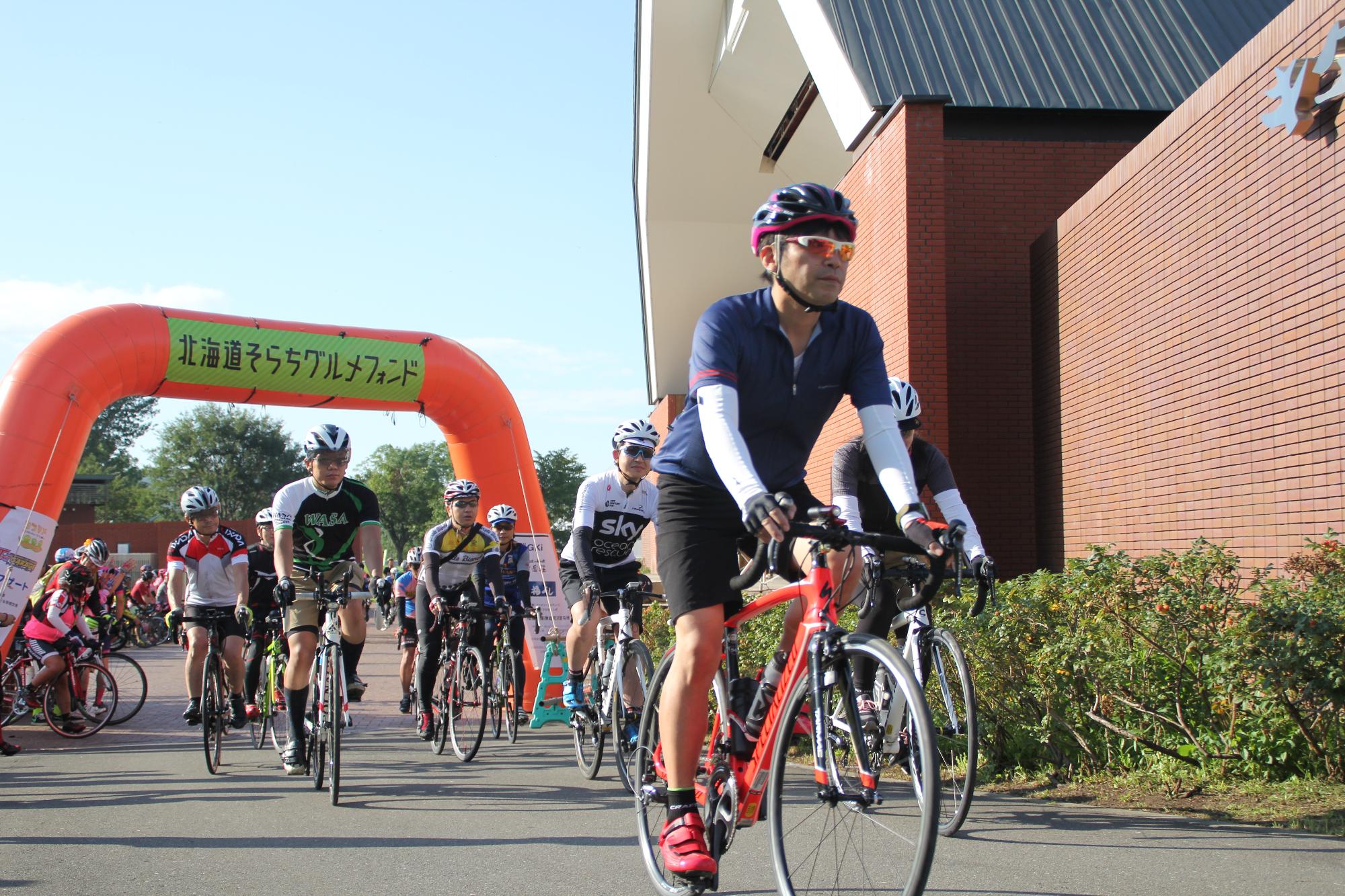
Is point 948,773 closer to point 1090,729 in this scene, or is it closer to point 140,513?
point 1090,729

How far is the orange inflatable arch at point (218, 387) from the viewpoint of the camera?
38.5 ft

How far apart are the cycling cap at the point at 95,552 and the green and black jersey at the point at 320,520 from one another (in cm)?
694

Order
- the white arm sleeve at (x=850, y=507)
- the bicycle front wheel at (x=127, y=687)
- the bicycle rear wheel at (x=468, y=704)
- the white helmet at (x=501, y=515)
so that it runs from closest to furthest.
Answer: the white arm sleeve at (x=850, y=507), the bicycle rear wheel at (x=468, y=704), the white helmet at (x=501, y=515), the bicycle front wheel at (x=127, y=687)

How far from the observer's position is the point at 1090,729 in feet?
21.5

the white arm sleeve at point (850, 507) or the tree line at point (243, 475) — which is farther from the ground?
the tree line at point (243, 475)

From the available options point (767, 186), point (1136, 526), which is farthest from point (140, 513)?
point (1136, 526)

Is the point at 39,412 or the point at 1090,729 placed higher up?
the point at 39,412

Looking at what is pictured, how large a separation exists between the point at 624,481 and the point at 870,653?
4869 millimetres

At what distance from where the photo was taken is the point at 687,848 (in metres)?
3.56

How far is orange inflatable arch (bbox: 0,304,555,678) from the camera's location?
11727 millimetres

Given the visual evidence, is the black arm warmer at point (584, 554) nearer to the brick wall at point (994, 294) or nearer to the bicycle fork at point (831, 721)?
the bicycle fork at point (831, 721)

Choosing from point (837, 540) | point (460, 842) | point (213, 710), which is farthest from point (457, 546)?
point (837, 540)

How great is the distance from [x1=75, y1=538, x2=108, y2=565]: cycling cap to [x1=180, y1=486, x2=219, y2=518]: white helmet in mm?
3989

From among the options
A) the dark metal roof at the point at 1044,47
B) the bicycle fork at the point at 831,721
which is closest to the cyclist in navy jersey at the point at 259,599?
the bicycle fork at the point at 831,721
